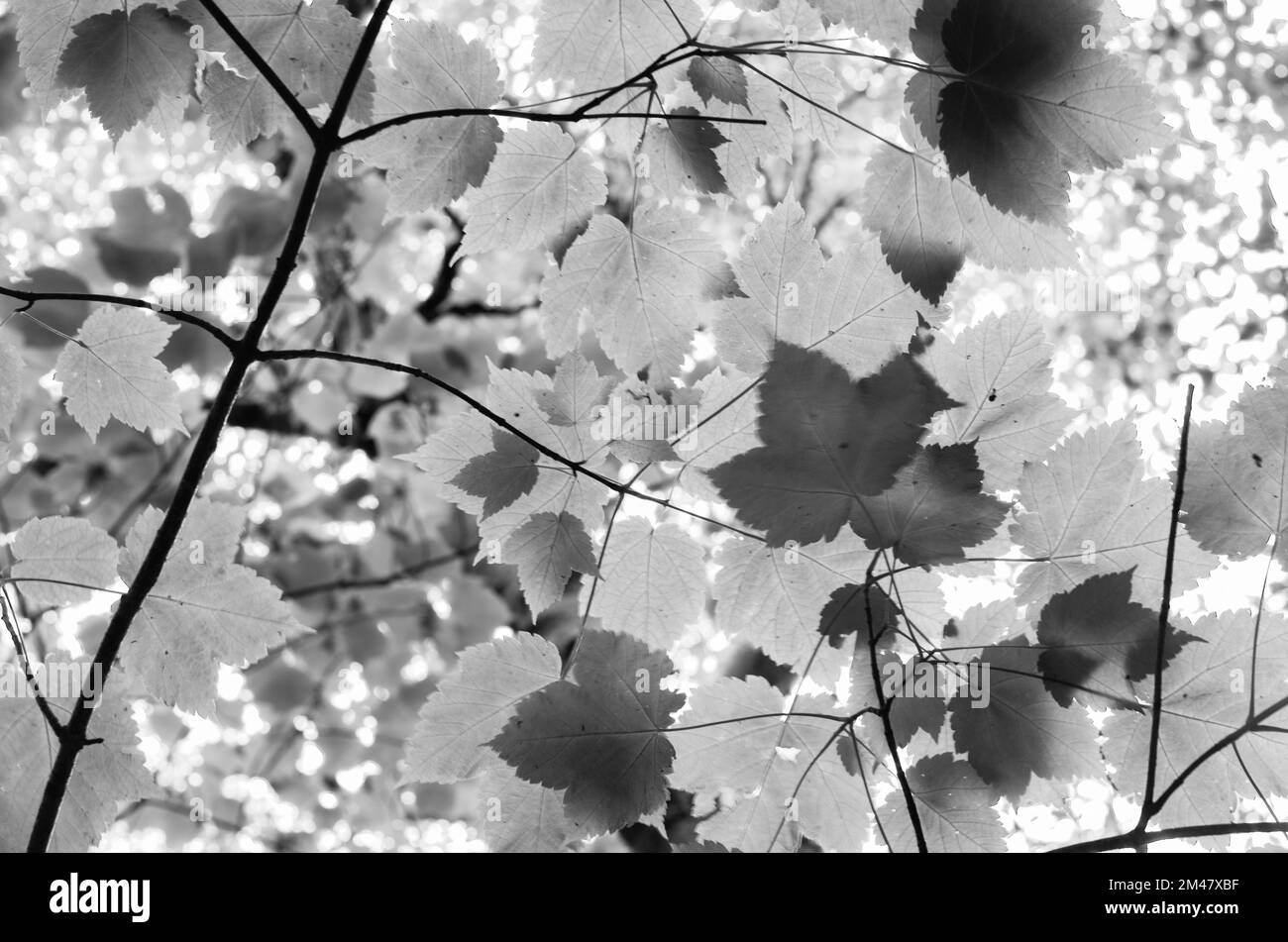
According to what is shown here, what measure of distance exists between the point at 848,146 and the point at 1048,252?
5.68 meters

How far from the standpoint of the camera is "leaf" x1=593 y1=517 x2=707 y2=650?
1046 mm

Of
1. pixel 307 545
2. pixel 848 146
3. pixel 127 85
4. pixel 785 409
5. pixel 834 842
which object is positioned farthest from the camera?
pixel 848 146

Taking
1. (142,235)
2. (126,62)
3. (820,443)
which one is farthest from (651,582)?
(142,235)

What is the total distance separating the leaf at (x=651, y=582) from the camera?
105 centimetres

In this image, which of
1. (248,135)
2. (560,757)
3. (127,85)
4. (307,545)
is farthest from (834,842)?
(307,545)

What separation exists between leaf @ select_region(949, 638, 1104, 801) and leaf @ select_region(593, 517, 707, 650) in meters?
0.35

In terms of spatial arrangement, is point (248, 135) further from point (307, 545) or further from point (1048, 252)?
point (307, 545)

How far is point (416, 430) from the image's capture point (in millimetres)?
4109

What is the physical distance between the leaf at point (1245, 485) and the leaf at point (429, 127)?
2.74 feet

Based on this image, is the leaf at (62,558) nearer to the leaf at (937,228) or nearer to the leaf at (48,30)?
the leaf at (48,30)

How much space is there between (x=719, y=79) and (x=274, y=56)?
1.74ft

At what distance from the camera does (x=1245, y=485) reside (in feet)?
2.75

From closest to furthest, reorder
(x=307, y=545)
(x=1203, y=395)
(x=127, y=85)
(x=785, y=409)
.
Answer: (x=785, y=409) < (x=127, y=85) < (x=307, y=545) < (x=1203, y=395)

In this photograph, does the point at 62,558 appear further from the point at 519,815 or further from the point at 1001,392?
the point at 1001,392
